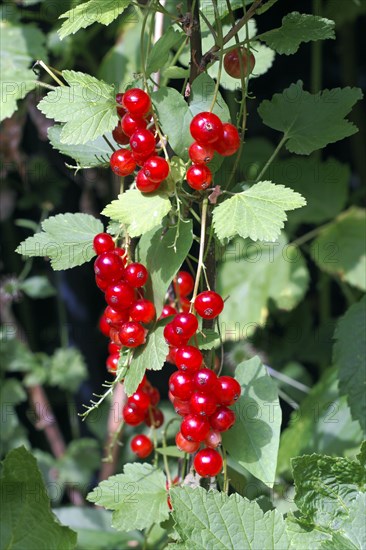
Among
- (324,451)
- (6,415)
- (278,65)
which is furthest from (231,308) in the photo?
(278,65)

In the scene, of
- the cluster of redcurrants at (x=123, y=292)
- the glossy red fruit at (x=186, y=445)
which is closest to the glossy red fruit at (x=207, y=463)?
the glossy red fruit at (x=186, y=445)

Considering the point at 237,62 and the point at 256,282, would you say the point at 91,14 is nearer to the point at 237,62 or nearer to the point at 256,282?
the point at 237,62

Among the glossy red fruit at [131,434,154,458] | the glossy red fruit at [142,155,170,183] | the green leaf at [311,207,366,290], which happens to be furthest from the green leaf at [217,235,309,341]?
the glossy red fruit at [142,155,170,183]

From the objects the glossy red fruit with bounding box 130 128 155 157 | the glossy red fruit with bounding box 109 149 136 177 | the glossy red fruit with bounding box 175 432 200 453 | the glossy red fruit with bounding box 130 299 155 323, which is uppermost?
the glossy red fruit with bounding box 130 128 155 157

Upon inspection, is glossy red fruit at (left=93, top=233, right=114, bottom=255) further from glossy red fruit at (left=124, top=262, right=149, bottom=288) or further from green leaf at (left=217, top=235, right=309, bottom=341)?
green leaf at (left=217, top=235, right=309, bottom=341)

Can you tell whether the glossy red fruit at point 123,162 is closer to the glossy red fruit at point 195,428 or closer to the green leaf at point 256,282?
the glossy red fruit at point 195,428

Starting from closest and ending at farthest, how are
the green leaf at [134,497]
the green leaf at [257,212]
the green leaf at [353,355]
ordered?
1. the green leaf at [257,212]
2. the green leaf at [134,497]
3. the green leaf at [353,355]
